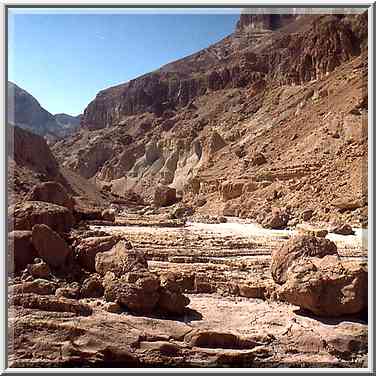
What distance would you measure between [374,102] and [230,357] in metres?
2.99

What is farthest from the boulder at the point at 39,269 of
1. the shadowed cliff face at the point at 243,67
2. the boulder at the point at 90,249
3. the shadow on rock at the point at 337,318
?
the shadowed cliff face at the point at 243,67

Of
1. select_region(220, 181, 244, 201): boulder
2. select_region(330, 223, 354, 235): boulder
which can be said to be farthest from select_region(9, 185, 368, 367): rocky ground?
select_region(220, 181, 244, 201): boulder

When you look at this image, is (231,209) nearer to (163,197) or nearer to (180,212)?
(180,212)

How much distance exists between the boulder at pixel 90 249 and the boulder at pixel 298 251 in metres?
2.62

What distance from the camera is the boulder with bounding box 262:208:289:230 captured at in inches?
714

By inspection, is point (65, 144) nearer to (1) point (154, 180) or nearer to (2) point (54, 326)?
(1) point (154, 180)

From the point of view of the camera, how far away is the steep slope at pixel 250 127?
71.7 ft

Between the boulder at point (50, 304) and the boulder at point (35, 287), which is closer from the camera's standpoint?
the boulder at point (50, 304)

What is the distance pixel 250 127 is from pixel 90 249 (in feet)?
104

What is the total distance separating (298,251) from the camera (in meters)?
6.98

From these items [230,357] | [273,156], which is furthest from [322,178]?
[230,357]

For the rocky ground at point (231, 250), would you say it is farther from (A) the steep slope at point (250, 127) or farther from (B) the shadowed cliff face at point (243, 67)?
(B) the shadowed cliff face at point (243, 67)

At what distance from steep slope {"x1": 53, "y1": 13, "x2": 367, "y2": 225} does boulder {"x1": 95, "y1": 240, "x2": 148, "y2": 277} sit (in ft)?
12.4

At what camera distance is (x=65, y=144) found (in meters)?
76.9
